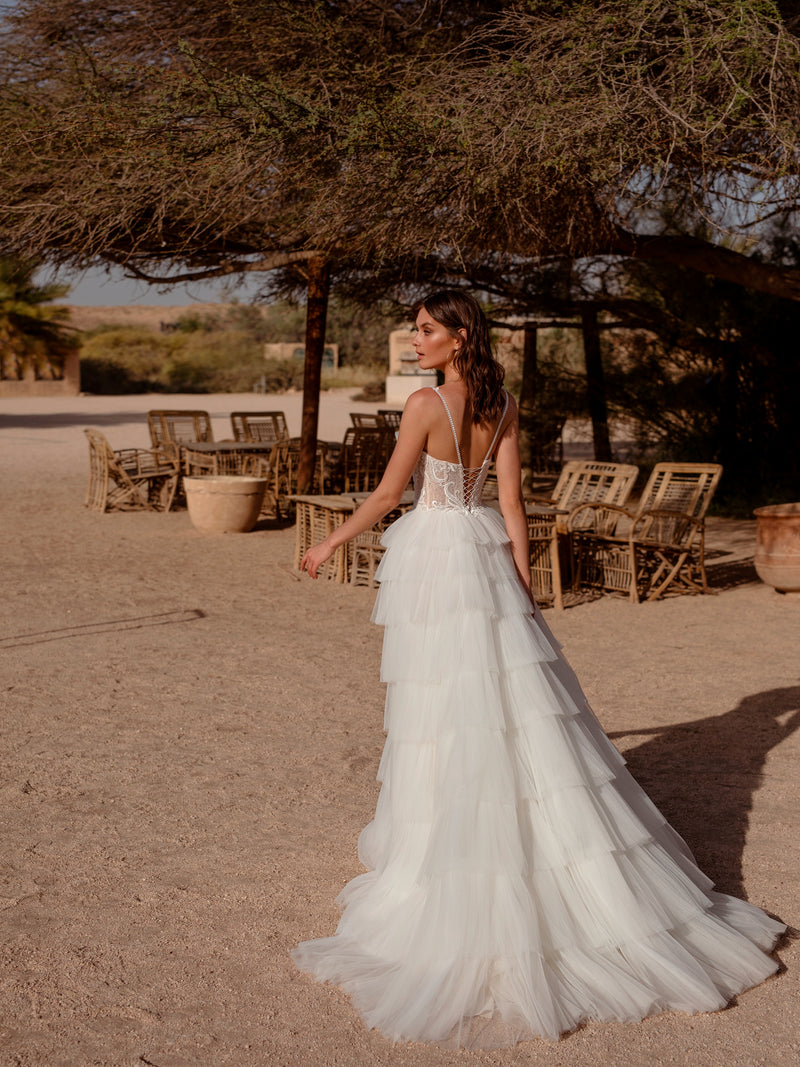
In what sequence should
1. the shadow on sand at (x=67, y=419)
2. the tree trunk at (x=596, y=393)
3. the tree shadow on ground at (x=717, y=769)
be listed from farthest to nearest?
the shadow on sand at (x=67, y=419)
the tree trunk at (x=596, y=393)
the tree shadow on ground at (x=717, y=769)

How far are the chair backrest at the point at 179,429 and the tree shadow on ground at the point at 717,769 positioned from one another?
29.2 feet

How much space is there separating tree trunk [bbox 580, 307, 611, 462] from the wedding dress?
1064cm

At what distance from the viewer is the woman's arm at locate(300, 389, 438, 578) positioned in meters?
2.86

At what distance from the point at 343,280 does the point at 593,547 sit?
4991mm

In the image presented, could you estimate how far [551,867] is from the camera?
2.71 metres

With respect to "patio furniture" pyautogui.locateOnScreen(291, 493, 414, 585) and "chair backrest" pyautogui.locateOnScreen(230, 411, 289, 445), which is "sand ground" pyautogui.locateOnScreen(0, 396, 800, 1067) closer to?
"patio furniture" pyautogui.locateOnScreen(291, 493, 414, 585)

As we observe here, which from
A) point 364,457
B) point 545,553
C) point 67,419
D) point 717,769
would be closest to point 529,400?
point 364,457

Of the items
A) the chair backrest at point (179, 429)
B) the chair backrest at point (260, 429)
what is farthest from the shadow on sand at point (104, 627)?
the chair backrest at point (260, 429)

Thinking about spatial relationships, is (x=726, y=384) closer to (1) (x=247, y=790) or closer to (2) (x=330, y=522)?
(2) (x=330, y=522)

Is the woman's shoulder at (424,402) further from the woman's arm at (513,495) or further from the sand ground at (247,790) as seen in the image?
the sand ground at (247,790)

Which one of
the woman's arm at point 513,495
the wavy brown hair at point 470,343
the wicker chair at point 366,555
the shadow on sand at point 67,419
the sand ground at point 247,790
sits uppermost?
the wavy brown hair at point 470,343

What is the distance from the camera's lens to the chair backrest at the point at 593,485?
27.5 ft

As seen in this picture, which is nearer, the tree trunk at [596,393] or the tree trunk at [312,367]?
the tree trunk at [312,367]

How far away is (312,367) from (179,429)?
144 inches
